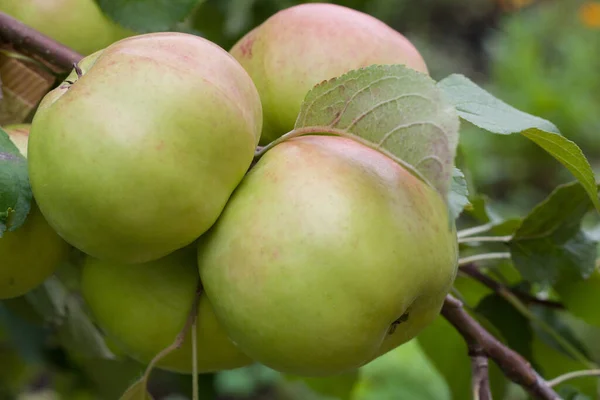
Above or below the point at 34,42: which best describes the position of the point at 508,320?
below

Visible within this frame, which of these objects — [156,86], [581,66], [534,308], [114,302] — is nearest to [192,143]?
[156,86]

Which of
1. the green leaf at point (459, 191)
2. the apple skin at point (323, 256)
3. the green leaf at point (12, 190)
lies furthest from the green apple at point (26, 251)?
the green leaf at point (459, 191)

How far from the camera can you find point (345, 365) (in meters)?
0.39

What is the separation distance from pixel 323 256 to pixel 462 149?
313mm

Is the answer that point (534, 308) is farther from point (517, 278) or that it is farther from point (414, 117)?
point (414, 117)

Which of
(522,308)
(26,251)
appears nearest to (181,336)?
(26,251)

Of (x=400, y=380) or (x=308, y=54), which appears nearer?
(x=308, y=54)

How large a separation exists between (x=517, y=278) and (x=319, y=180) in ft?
1.38

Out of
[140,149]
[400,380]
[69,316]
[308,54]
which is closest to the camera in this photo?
[140,149]

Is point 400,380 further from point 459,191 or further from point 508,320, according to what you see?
point 459,191

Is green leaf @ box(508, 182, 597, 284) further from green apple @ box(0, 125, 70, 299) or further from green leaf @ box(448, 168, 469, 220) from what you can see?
green apple @ box(0, 125, 70, 299)

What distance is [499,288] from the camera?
24.4 inches

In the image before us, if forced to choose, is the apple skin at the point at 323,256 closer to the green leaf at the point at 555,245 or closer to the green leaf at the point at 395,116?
the green leaf at the point at 395,116

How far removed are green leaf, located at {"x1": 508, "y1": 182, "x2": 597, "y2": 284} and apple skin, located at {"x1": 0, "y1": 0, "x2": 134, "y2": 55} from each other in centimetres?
38
